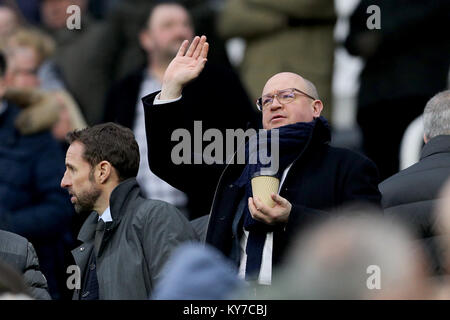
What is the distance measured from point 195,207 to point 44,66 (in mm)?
2071

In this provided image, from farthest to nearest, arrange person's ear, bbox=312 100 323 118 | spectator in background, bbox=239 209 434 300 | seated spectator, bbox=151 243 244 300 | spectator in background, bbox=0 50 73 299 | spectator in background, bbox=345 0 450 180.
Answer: spectator in background, bbox=345 0 450 180
spectator in background, bbox=0 50 73 299
person's ear, bbox=312 100 323 118
seated spectator, bbox=151 243 244 300
spectator in background, bbox=239 209 434 300

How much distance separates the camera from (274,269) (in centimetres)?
664

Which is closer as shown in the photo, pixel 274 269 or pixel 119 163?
pixel 274 269

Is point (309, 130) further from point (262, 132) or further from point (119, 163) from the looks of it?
point (119, 163)

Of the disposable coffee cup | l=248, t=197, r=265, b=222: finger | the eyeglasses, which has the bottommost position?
l=248, t=197, r=265, b=222: finger

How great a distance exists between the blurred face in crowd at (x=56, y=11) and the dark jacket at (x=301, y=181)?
12.7 ft

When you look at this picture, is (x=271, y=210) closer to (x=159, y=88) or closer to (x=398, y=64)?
(x=159, y=88)

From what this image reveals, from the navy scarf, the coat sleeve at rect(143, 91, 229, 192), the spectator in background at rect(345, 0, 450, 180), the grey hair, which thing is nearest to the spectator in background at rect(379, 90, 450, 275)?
the grey hair

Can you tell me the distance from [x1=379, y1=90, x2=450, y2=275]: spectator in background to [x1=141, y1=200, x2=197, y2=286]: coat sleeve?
106 cm

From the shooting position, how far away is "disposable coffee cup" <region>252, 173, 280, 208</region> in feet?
21.6

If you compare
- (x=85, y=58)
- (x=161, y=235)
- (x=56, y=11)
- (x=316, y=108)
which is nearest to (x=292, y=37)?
(x=85, y=58)

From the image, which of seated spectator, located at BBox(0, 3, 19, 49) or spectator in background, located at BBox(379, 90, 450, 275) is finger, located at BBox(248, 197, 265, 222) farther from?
seated spectator, located at BBox(0, 3, 19, 49)
